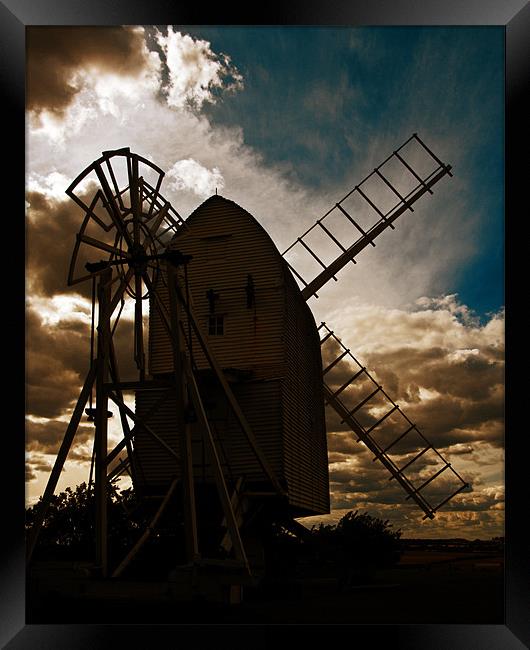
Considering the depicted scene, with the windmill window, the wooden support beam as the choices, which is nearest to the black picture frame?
the wooden support beam

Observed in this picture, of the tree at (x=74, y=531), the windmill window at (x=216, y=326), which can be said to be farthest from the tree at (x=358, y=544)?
the windmill window at (x=216, y=326)

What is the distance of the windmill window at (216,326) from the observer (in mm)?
19703

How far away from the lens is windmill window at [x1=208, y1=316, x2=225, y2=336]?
19.7 meters

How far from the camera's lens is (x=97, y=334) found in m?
15.9

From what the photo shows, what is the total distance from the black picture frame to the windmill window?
28.4 ft

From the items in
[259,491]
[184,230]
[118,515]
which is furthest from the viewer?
[118,515]

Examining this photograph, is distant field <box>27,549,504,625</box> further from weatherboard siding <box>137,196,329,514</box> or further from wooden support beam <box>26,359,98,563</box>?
weatherboard siding <box>137,196,329,514</box>

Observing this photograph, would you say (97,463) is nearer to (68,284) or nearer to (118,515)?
(68,284)
